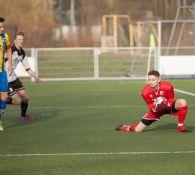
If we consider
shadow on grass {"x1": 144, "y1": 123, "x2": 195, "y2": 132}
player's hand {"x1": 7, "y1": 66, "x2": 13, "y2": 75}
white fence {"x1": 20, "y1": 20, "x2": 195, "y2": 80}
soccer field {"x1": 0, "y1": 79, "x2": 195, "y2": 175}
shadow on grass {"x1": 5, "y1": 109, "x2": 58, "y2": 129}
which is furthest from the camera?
white fence {"x1": 20, "y1": 20, "x2": 195, "y2": 80}

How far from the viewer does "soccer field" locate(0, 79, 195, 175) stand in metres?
9.02

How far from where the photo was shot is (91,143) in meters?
11.1

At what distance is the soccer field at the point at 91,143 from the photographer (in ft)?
29.6

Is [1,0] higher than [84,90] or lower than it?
higher

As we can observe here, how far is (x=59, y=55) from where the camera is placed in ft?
104

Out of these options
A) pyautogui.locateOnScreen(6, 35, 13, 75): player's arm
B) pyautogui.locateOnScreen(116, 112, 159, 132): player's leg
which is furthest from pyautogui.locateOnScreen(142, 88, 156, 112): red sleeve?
pyautogui.locateOnScreen(6, 35, 13, 75): player's arm

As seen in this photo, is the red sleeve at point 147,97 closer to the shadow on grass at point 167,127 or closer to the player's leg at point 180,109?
the player's leg at point 180,109

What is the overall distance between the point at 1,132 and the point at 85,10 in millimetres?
60439

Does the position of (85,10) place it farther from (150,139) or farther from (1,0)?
(150,139)

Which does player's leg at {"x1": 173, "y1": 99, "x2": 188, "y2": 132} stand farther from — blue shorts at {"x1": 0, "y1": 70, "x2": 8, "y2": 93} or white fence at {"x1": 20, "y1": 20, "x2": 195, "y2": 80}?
white fence at {"x1": 20, "y1": 20, "x2": 195, "y2": 80}

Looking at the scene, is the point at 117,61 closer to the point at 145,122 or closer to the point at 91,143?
the point at 145,122

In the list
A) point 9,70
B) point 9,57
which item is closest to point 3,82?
point 9,57

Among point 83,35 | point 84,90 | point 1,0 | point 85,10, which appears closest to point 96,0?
point 85,10

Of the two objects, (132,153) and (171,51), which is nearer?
(132,153)
